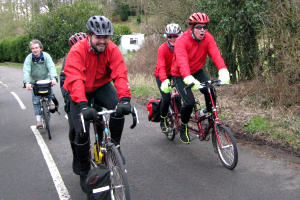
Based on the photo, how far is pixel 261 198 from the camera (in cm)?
438

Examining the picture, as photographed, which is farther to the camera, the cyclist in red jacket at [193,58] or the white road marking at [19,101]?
the white road marking at [19,101]

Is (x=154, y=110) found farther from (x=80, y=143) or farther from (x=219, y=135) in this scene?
(x=80, y=143)

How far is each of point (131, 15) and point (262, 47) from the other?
61.7 m

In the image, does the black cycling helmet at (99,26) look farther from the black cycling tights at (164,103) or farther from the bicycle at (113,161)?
the black cycling tights at (164,103)

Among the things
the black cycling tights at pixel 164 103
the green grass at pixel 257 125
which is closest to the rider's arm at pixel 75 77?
the black cycling tights at pixel 164 103

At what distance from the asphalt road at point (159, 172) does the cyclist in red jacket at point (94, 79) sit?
0.84 meters

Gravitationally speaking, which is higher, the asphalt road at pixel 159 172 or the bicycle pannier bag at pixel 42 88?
the bicycle pannier bag at pixel 42 88

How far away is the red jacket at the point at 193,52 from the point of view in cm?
572

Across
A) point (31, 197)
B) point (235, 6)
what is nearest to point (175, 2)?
point (235, 6)

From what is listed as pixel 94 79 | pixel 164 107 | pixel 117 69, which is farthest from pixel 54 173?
pixel 164 107

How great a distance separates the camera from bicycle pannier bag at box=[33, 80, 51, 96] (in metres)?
7.74

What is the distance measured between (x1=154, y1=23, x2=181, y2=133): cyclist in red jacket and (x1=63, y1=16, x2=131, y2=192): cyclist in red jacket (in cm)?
193

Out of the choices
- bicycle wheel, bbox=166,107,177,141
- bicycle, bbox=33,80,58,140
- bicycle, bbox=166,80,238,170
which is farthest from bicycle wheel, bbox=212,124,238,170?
bicycle, bbox=33,80,58,140

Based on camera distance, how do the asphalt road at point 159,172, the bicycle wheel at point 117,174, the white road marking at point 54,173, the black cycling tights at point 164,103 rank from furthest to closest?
the black cycling tights at point 164,103
the white road marking at point 54,173
the asphalt road at point 159,172
the bicycle wheel at point 117,174
